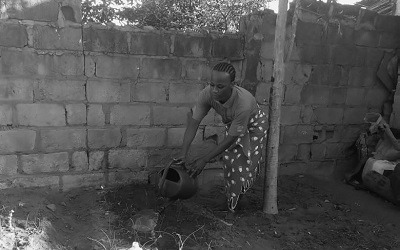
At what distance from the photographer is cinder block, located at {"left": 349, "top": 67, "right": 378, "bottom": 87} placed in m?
4.53

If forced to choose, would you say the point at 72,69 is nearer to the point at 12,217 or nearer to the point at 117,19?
the point at 12,217

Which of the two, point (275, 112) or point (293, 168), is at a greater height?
point (275, 112)

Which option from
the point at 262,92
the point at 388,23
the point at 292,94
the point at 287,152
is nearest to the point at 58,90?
the point at 262,92

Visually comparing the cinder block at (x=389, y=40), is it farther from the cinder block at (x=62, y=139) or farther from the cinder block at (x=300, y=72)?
the cinder block at (x=62, y=139)

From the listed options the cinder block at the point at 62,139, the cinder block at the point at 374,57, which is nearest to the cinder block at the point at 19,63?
the cinder block at the point at 62,139

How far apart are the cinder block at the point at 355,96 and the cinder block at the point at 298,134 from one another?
24.7 inches

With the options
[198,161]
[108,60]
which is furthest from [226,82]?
[108,60]

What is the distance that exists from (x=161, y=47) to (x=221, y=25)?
475 cm

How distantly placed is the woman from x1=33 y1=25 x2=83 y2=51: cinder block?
4.28 feet

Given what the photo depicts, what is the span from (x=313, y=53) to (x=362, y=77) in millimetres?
805

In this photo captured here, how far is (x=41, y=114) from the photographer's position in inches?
136

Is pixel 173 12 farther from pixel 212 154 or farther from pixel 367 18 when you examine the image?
pixel 212 154

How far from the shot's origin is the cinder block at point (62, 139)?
11.5 ft

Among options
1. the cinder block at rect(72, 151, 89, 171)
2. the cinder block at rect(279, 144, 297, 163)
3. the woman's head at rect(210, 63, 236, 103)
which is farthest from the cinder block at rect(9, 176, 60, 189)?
the cinder block at rect(279, 144, 297, 163)
